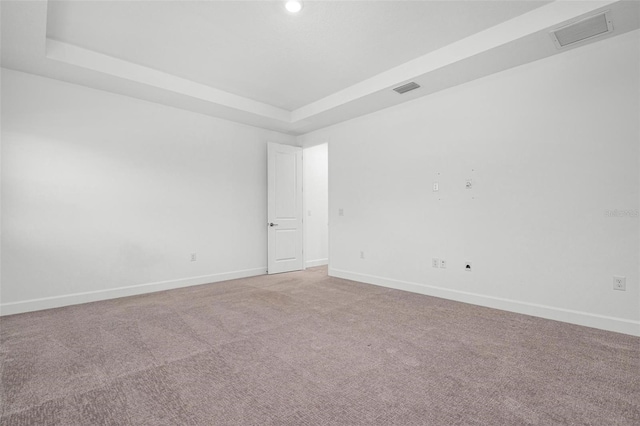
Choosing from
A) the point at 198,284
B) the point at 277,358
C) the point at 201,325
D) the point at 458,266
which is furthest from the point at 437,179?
the point at 198,284

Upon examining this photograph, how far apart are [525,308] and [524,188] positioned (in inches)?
52.5

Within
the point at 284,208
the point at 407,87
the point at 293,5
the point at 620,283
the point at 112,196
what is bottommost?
the point at 620,283

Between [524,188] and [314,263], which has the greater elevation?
[524,188]

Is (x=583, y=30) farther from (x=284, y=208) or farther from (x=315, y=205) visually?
(x=315, y=205)

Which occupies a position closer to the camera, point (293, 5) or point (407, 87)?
point (293, 5)

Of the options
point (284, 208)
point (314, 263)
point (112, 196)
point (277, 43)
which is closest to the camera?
point (277, 43)

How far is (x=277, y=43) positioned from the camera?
3.33 metres

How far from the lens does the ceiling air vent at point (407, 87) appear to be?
3908 millimetres

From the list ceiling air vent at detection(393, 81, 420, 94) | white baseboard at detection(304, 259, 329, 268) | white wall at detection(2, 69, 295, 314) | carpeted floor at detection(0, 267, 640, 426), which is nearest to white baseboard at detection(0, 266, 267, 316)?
white wall at detection(2, 69, 295, 314)

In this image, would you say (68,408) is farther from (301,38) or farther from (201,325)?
(301,38)

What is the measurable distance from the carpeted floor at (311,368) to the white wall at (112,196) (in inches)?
23.7

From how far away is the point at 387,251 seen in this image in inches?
188

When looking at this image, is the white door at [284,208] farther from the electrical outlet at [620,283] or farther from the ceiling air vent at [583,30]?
the electrical outlet at [620,283]

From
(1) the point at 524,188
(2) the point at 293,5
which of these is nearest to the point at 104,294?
(2) the point at 293,5
